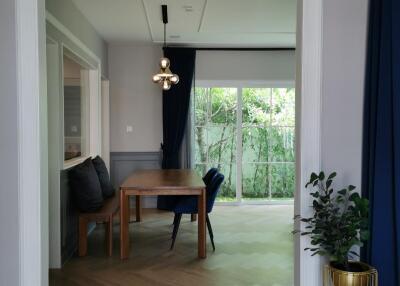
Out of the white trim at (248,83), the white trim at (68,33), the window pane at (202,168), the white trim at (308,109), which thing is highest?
the white trim at (68,33)

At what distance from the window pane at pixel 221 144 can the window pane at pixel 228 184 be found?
0.41ft

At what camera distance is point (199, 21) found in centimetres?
485

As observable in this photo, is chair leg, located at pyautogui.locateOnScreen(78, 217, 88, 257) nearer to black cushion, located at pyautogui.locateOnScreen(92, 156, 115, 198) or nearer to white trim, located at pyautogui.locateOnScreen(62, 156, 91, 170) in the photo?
white trim, located at pyautogui.locateOnScreen(62, 156, 91, 170)

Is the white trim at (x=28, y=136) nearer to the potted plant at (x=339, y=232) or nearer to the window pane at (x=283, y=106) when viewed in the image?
the potted plant at (x=339, y=232)

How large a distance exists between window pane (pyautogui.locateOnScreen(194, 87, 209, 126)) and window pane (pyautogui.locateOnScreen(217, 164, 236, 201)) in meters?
0.90

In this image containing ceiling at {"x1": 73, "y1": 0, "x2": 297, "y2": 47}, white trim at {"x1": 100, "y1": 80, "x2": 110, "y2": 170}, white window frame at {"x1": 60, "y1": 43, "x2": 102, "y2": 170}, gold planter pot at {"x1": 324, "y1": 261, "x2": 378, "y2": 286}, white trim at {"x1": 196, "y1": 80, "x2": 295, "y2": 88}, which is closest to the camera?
gold planter pot at {"x1": 324, "y1": 261, "x2": 378, "y2": 286}

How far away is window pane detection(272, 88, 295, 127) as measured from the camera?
6594mm

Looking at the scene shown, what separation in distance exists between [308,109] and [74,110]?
12.2 ft

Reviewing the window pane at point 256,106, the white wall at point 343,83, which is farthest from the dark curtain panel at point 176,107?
the white wall at point 343,83

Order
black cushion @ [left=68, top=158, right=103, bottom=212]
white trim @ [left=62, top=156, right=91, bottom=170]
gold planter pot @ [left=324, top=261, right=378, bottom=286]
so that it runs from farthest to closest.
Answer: white trim @ [left=62, top=156, right=91, bottom=170] < black cushion @ [left=68, top=158, right=103, bottom=212] < gold planter pot @ [left=324, top=261, right=378, bottom=286]

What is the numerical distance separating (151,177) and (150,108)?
6.70 ft

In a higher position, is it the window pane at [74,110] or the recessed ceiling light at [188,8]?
the recessed ceiling light at [188,8]

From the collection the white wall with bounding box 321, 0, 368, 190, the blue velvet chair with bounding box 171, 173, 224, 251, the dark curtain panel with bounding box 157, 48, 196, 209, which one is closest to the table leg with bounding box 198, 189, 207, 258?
the blue velvet chair with bounding box 171, 173, 224, 251

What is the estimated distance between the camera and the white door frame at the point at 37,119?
1985mm
